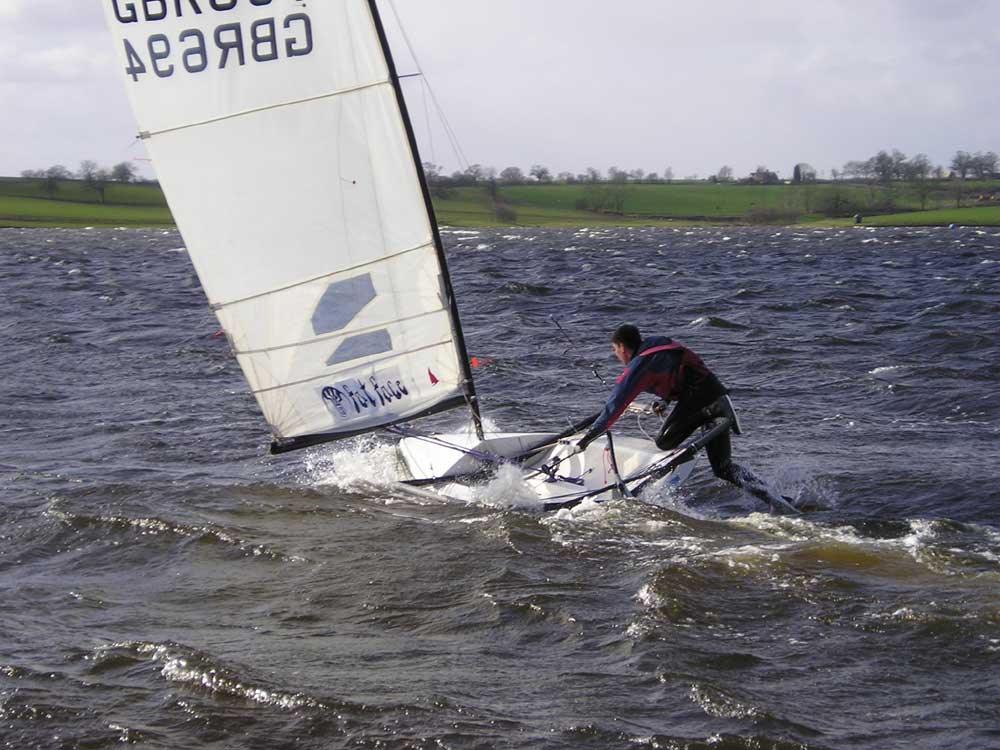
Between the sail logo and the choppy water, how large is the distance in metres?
0.80

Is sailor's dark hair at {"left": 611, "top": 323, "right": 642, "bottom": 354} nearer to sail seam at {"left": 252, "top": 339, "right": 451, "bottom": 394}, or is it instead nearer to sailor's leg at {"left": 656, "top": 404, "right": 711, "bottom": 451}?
sailor's leg at {"left": 656, "top": 404, "right": 711, "bottom": 451}

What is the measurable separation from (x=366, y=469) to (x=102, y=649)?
15.9ft

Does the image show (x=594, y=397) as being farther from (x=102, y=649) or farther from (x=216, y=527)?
(x=102, y=649)

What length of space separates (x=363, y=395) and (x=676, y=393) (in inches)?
107

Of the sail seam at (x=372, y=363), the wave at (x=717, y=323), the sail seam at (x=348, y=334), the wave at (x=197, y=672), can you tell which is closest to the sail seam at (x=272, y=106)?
the sail seam at (x=348, y=334)

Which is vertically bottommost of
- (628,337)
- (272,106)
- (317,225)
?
(628,337)

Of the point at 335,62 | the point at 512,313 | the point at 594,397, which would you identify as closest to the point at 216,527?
the point at 335,62

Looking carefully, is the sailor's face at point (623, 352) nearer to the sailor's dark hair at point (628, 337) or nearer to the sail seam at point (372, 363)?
the sailor's dark hair at point (628, 337)

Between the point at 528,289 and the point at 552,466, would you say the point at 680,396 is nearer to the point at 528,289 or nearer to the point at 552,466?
the point at 552,466

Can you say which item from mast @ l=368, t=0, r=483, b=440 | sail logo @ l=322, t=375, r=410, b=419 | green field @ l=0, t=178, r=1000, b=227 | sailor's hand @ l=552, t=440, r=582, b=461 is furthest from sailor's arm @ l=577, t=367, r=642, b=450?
green field @ l=0, t=178, r=1000, b=227

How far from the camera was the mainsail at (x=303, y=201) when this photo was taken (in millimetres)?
8820

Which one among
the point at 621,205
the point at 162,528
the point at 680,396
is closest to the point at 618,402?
the point at 680,396

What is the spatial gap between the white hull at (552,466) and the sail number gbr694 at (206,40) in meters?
3.69

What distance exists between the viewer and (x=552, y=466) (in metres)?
9.78
